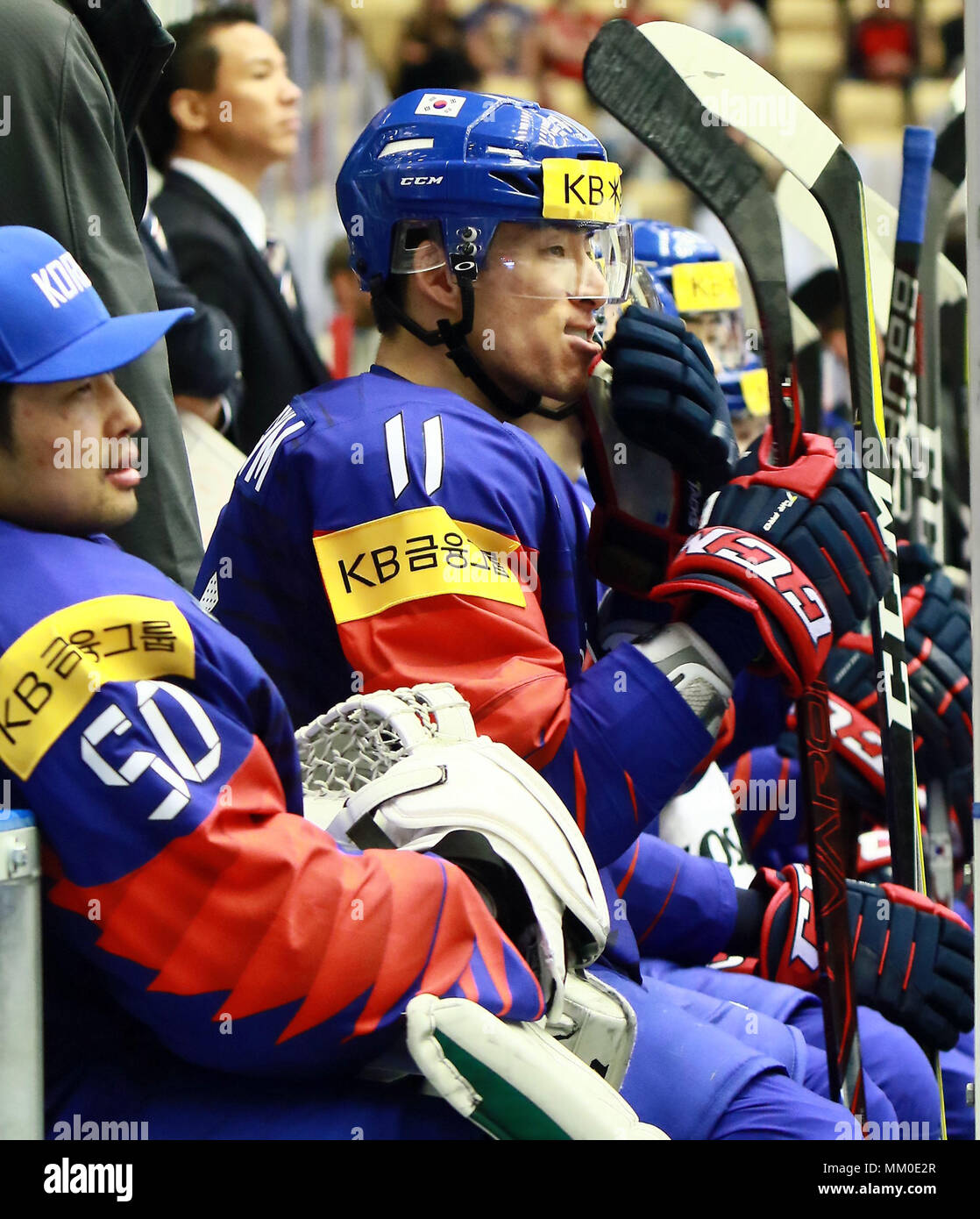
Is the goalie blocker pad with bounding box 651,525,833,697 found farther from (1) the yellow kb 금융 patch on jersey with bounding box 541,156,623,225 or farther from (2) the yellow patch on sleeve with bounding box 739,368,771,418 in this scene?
(2) the yellow patch on sleeve with bounding box 739,368,771,418

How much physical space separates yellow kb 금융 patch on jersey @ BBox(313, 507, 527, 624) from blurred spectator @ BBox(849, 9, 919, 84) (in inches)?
295

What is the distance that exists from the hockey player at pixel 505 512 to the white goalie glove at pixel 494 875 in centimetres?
15

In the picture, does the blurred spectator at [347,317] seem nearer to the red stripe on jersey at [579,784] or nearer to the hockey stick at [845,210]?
the hockey stick at [845,210]

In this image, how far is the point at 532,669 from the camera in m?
1.88

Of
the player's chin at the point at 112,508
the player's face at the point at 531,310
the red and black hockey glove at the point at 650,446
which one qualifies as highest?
the player's face at the point at 531,310

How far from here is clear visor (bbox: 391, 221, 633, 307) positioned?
214 cm

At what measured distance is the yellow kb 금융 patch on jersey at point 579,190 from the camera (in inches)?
83.0

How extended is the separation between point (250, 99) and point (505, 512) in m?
2.31

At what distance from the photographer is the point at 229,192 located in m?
3.81

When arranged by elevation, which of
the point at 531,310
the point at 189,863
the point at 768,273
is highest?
the point at 768,273

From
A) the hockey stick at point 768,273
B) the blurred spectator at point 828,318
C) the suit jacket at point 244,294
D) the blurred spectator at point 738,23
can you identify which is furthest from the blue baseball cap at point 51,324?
the blurred spectator at point 738,23

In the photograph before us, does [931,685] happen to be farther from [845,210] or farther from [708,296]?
[845,210]

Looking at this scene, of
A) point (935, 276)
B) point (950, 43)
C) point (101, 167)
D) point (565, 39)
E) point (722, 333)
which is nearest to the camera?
point (101, 167)

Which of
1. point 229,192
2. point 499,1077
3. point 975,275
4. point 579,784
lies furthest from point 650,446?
point 229,192
